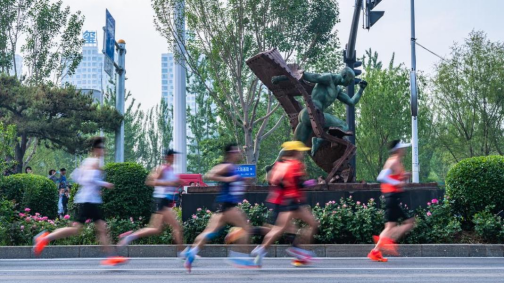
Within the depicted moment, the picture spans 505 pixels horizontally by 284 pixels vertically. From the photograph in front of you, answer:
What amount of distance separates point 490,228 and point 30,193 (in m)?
11.3

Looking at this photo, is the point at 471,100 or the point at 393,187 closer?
the point at 393,187

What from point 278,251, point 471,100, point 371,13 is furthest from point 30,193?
point 471,100

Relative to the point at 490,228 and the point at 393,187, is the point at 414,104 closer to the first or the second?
the point at 490,228

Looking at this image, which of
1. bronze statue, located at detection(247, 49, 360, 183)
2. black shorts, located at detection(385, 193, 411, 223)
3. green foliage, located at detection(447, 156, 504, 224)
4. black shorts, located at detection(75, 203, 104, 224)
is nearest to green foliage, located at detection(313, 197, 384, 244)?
green foliage, located at detection(447, 156, 504, 224)

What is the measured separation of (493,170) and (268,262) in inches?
220

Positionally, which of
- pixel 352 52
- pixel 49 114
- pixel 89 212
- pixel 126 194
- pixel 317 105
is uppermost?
Result: pixel 352 52

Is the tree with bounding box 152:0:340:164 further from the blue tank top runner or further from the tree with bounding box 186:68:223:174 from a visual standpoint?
the tree with bounding box 186:68:223:174

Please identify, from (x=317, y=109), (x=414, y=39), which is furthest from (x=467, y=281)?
(x=414, y=39)

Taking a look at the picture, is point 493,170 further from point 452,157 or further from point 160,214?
point 452,157

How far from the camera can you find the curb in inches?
492

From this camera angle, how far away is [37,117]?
2877 centimetres

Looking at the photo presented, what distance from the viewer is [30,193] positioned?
1766 cm

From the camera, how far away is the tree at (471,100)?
30.3m

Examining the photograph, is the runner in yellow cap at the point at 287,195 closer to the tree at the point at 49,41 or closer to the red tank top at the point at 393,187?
the red tank top at the point at 393,187
